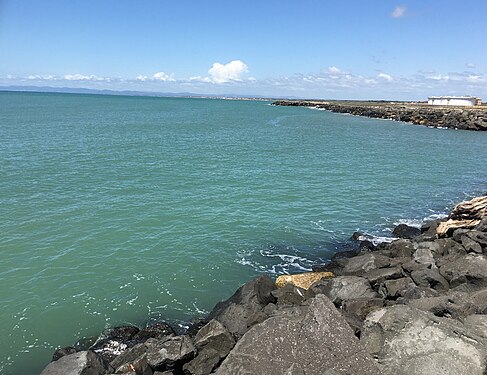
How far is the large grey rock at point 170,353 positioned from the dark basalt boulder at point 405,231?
56.4 ft

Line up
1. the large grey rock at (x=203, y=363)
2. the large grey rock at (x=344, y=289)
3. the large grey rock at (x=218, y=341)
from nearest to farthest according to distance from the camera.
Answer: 1. the large grey rock at (x=203, y=363)
2. the large grey rock at (x=218, y=341)
3. the large grey rock at (x=344, y=289)

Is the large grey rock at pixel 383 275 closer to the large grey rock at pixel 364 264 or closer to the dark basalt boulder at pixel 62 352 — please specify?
the large grey rock at pixel 364 264

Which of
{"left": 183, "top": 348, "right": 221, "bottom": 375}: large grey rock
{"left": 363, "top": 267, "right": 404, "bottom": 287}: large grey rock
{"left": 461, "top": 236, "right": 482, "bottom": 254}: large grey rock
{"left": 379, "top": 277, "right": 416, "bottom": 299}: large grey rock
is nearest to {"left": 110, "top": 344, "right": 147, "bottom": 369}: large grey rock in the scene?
{"left": 183, "top": 348, "right": 221, "bottom": 375}: large grey rock

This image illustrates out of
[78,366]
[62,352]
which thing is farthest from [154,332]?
[78,366]

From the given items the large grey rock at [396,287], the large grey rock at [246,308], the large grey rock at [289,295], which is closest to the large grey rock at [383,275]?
the large grey rock at [396,287]

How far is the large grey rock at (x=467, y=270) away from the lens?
48.5 ft

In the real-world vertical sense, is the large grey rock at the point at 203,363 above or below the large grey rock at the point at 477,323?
below

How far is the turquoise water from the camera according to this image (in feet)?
55.6

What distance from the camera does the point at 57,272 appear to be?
756 inches

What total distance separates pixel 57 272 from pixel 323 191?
22159mm

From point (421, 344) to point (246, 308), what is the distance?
21.1 feet

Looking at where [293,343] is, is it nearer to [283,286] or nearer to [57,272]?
[283,286]

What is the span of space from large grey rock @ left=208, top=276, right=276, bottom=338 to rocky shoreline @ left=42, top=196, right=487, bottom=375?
0.04 m

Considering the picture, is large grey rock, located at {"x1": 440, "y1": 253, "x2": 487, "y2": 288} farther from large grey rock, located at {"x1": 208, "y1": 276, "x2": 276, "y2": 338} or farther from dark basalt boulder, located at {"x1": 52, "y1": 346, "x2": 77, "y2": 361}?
dark basalt boulder, located at {"x1": 52, "y1": 346, "x2": 77, "y2": 361}
